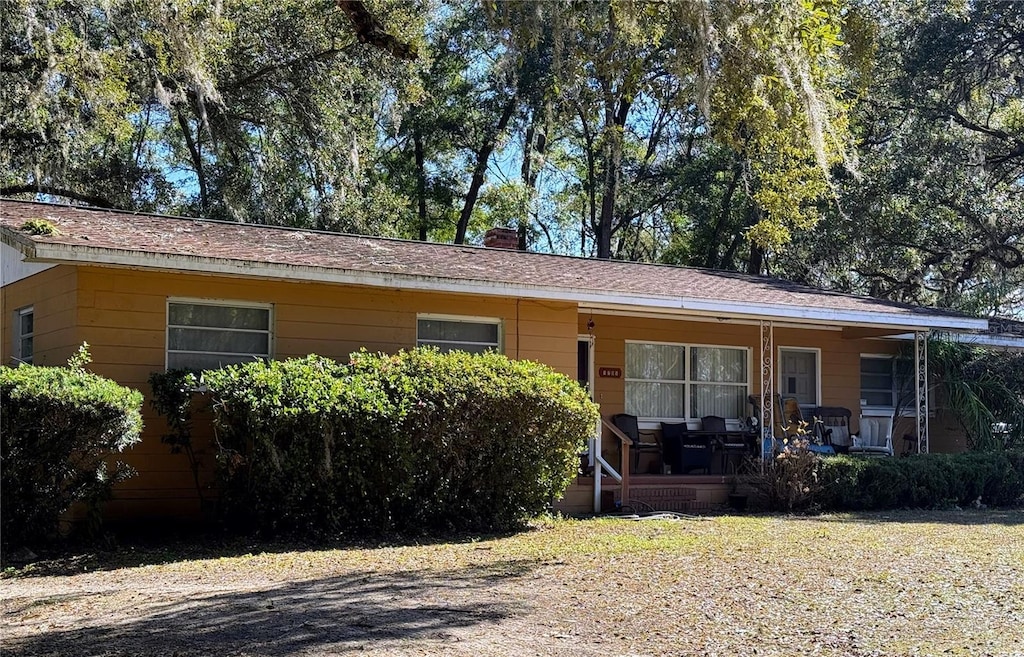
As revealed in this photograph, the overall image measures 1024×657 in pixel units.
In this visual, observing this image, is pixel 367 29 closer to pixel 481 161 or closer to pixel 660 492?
pixel 660 492

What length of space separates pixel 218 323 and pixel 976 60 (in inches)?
627

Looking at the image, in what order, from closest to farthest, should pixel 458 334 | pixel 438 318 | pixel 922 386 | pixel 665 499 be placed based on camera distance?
pixel 438 318 → pixel 458 334 → pixel 665 499 → pixel 922 386

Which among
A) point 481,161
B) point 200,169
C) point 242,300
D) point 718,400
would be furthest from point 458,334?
point 481,161

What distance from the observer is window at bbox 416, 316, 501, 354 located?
1262 cm

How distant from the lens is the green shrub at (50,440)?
8711 millimetres

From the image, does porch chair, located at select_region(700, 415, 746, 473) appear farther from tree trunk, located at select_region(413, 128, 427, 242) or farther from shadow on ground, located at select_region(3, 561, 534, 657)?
tree trunk, located at select_region(413, 128, 427, 242)

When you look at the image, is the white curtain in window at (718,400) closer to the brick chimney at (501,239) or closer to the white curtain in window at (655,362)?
the white curtain in window at (655,362)

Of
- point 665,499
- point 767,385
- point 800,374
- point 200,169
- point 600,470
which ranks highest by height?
point 200,169

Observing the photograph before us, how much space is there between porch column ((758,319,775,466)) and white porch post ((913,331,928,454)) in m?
2.18

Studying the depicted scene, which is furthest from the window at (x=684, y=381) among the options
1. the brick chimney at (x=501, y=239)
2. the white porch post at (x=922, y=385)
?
A: the brick chimney at (x=501, y=239)

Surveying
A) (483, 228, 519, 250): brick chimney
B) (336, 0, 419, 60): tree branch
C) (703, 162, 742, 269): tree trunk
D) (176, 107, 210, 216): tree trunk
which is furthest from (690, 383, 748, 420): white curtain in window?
(176, 107, 210, 216): tree trunk

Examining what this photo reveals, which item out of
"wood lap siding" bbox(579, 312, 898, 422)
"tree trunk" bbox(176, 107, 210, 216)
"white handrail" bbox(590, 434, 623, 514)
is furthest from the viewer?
"tree trunk" bbox(176, 107, 210, 216)

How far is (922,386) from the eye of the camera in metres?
17.4

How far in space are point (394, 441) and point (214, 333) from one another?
8.98 ft
